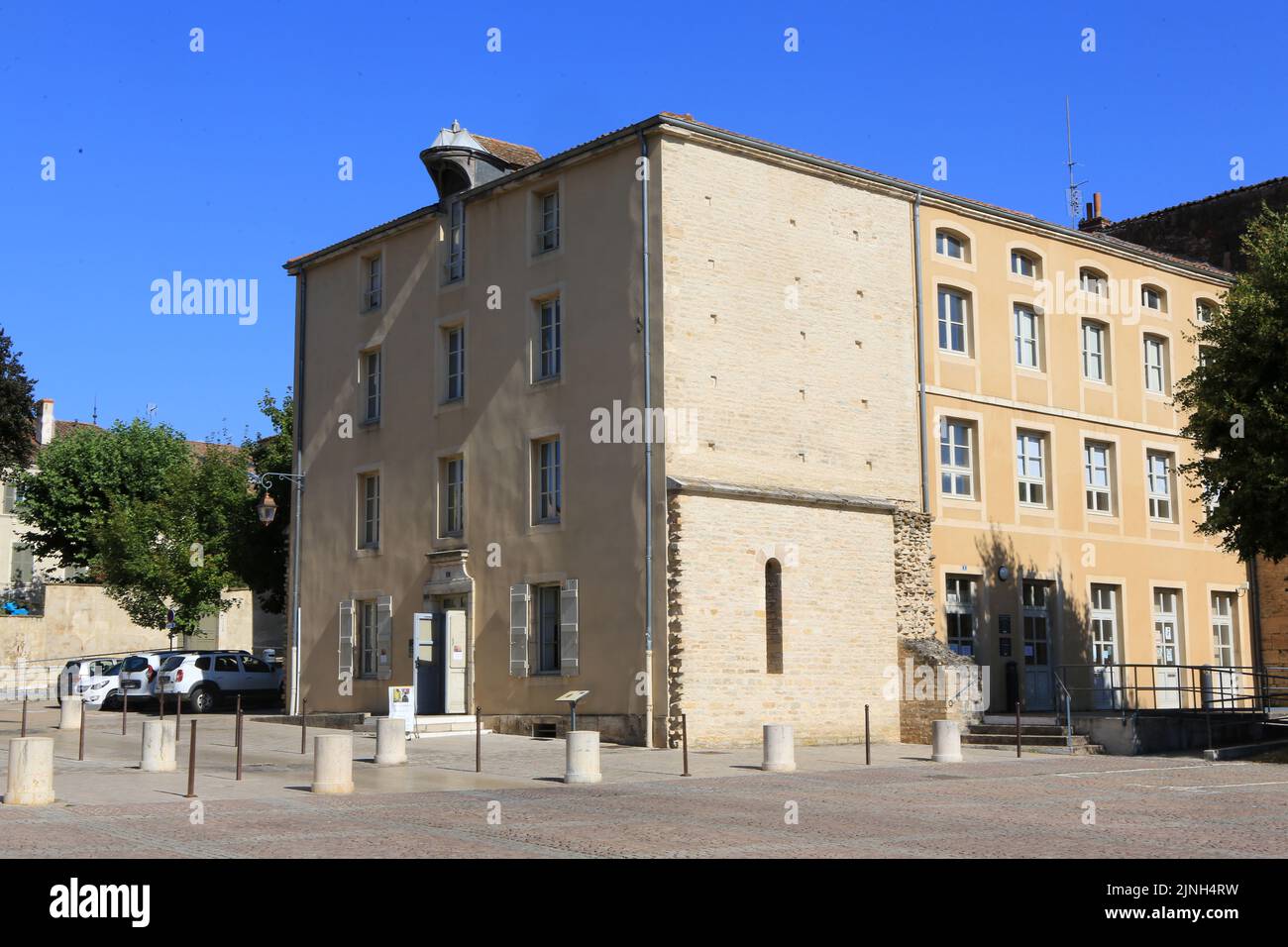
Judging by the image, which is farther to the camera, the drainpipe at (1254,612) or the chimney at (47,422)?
the chimney at (47,422)

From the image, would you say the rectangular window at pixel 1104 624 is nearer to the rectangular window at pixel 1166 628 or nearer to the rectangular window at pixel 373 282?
the rectangular window at pixel 1166 628

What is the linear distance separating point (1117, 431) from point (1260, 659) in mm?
7052

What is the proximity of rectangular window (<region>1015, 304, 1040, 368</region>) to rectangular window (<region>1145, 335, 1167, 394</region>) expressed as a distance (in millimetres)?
3870

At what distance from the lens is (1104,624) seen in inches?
1228

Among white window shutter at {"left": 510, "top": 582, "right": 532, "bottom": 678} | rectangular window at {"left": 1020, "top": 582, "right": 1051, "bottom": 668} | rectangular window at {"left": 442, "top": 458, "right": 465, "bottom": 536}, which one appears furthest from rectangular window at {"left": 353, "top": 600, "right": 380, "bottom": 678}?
rectangular window at {"left": 1020, "top": 582, "right": 1051, "bottom": 668}

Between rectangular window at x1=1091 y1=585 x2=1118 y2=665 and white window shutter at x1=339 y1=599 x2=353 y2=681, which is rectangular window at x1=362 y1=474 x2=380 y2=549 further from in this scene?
rectangular window at x1=1091 y1=585 x2=1118 y2=665

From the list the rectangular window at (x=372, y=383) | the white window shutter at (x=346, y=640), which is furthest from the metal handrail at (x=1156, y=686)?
the rectangular window at (x=372, y=383)

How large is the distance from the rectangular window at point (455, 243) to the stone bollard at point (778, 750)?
13253 millimetres

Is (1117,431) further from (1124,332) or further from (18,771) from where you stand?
(18,771)

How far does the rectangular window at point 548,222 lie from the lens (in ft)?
89.2

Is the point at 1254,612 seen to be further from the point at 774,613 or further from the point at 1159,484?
the point at 774,613

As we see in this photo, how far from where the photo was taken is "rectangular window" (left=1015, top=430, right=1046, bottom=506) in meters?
30.3

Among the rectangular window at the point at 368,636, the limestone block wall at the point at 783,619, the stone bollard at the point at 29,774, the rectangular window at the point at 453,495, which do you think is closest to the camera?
the stone bollard at the point at 29,774

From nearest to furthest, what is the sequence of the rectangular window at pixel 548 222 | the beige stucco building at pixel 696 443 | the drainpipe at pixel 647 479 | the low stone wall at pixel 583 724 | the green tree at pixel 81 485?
1. the drainpipe at pixel 647 479
2. the low stone wall at pixel 583 724
3. the beige stucco building at pixel 696 443
4. the rectangular window at pixel 548 222
5. the green tree at pixel 81 485
